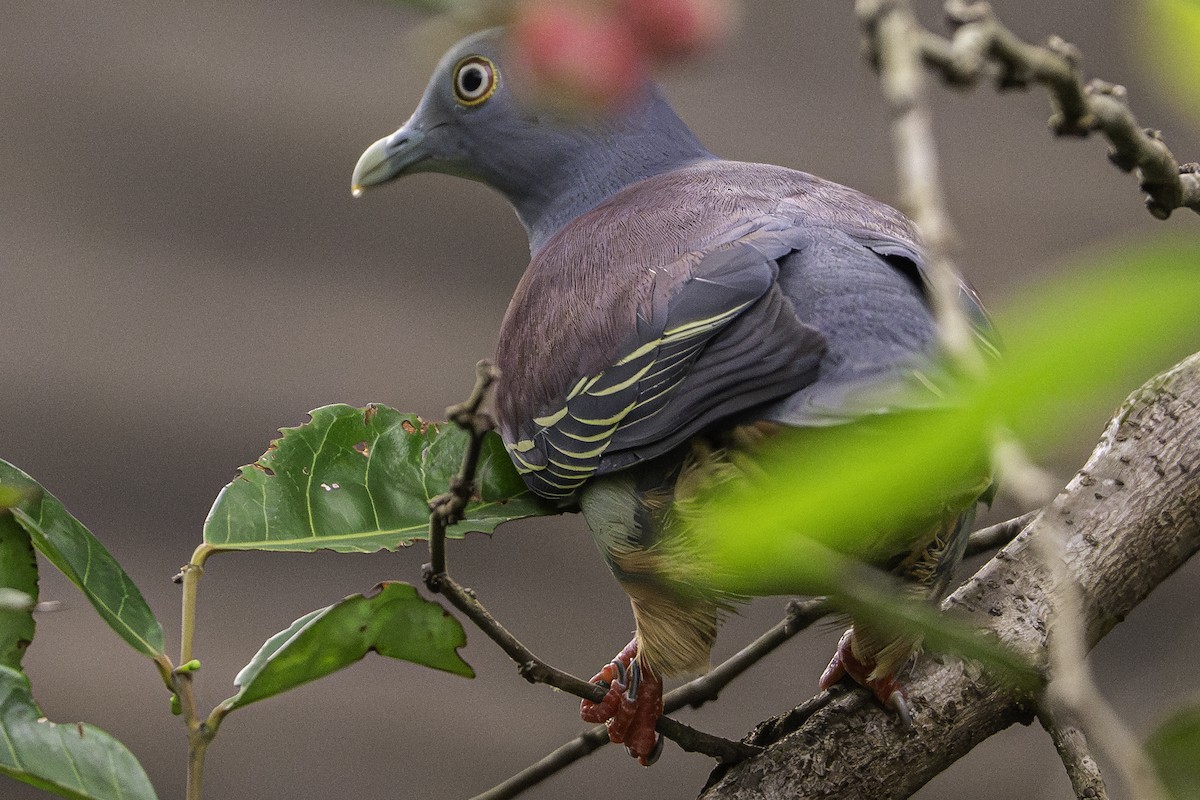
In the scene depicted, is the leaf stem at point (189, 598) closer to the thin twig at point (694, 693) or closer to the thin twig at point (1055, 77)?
the thin twig at point (694, 693)

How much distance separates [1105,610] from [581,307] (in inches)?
19.6

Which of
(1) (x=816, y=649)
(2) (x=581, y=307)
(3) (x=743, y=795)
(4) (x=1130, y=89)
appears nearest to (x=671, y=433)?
(2) (x=581, y=307)

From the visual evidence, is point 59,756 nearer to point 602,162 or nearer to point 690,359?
point 690,359

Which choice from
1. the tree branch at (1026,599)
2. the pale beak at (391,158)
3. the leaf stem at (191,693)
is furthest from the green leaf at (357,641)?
the pale beak at (391,158)

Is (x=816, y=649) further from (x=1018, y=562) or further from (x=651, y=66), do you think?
(x=651, y=66)

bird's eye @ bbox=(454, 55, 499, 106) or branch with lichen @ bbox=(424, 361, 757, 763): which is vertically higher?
bird's eye @ bbox=(454, 55, 499, 106)

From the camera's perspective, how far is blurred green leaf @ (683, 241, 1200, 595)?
0.17m

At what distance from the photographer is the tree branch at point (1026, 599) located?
3.05 ft

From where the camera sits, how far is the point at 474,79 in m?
1.16

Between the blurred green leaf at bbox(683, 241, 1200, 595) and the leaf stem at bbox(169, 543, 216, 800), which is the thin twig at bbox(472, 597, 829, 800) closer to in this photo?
the leaf stem at bbox(169, 543, 216, 800)

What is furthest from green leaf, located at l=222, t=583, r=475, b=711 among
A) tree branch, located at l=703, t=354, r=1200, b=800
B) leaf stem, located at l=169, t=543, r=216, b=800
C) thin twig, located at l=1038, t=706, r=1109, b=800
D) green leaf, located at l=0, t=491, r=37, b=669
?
thin twig, located at l=1038, t=706, r=1109, b=800

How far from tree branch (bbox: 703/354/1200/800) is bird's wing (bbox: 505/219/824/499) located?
0.92 ft

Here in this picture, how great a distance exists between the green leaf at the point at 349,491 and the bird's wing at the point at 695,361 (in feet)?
0.32

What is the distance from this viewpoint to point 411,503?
912 mm
